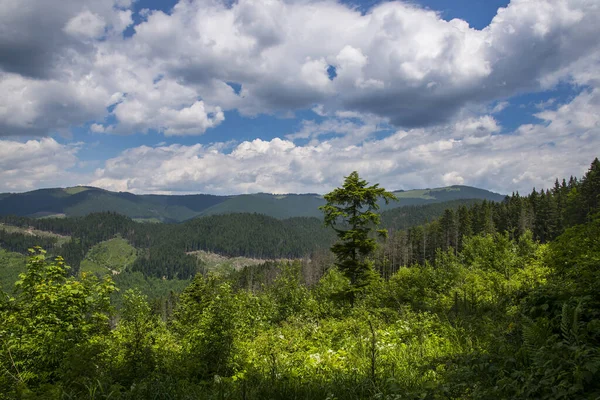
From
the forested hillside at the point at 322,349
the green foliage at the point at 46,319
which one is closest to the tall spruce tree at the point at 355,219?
the forested hillside at the point at 322,349

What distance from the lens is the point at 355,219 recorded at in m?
21.8

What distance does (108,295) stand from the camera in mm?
9953

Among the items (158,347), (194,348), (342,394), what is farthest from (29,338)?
(342,394)

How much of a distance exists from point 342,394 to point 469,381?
6.80ft

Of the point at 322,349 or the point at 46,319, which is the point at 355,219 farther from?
the point at 46,319

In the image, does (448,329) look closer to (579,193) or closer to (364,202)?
(364,202)

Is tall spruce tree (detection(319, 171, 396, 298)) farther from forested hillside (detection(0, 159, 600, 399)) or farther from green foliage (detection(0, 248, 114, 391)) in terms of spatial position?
green foliage (detection(0, 248, 114, 391))

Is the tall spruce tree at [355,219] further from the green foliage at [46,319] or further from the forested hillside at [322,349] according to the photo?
the green foliage at [46,319]

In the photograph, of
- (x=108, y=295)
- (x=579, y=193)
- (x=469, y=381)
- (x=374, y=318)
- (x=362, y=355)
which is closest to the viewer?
(x=469, y=381)

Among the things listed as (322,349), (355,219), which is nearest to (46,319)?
(322,349)

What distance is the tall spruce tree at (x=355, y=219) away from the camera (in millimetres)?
21547

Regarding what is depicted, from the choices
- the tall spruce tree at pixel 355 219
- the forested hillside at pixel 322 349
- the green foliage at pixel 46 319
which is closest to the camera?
the forested hillside at pixel 322 349

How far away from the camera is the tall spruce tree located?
70.7ft

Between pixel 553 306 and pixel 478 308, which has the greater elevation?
pixel 553 306
